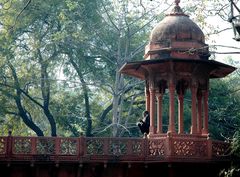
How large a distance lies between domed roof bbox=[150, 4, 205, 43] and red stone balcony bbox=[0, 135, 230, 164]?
10.3ft

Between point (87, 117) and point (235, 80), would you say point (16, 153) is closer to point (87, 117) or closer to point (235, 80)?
point (87, 117)

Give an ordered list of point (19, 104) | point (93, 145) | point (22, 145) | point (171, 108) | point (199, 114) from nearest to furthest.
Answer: point (22, 145)
point (93, 145)
point (171, 108)
point (199, 114)
point (19, 104)

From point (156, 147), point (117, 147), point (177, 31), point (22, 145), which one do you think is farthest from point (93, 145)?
point (177, 31)

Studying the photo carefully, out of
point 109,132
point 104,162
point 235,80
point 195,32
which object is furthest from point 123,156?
point 235,80

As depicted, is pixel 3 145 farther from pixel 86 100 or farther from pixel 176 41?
pixel 86 100

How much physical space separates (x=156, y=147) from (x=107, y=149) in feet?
4.53

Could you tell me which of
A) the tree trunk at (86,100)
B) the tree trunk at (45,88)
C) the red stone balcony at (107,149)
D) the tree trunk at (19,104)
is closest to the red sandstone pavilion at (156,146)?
the red stone balcony at (107,149)

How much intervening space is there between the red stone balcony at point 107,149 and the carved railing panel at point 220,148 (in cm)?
4

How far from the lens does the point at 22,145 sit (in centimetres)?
1533

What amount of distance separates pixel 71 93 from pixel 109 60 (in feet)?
11.7

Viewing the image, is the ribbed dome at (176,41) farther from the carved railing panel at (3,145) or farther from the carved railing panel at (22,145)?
the carved railing panel at (3,145)

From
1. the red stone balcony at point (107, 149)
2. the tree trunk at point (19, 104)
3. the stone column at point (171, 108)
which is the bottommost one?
the red stone balcony at point (107, 149)

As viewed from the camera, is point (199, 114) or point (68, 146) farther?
point (199, 114)

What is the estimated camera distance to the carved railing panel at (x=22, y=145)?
15250 mm
